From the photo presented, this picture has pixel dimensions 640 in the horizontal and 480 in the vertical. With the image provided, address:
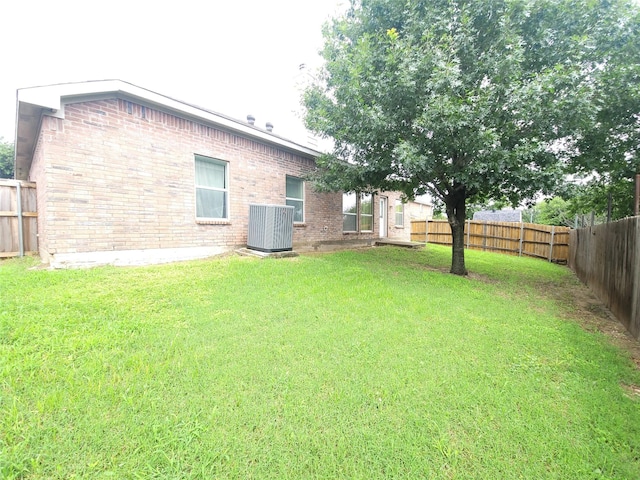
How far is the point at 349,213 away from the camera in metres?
12.3

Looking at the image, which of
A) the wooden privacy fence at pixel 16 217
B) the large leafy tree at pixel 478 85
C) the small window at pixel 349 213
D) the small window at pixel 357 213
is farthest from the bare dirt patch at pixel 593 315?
the wooden privacy fence at pixel 16 217

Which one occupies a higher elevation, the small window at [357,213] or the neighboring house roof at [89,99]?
the neighboring house roof at [89,99]

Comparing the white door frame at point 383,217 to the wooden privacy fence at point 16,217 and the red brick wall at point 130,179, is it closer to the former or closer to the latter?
the red brick wall at point 130,179

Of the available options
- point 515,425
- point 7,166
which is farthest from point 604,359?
point 7,166

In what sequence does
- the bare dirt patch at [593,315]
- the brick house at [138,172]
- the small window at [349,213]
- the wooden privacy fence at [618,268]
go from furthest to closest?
the small window at [349,213], the brick house at [138,172], the wooden privacy fence at [618,268], the bare dirt patch at [593,315]

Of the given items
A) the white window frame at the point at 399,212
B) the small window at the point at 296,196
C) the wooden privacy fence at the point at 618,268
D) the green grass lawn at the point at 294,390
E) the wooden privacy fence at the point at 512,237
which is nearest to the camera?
the green grass lawn at the point at 294,390

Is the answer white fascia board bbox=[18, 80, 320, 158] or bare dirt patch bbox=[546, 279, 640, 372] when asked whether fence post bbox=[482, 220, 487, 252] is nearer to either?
bare dirt patch bbox=[546, 279, 640, 372]

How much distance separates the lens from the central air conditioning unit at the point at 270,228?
7234mm

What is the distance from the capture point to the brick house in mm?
5184

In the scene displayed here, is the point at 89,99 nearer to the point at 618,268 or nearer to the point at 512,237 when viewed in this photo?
the point at 618,268

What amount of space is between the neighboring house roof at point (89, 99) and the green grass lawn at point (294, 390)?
3241 millimetres

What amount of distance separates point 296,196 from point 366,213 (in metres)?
4.84

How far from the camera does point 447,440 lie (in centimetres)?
181

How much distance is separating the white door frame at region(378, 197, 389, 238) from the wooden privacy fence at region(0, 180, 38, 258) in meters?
13.4
